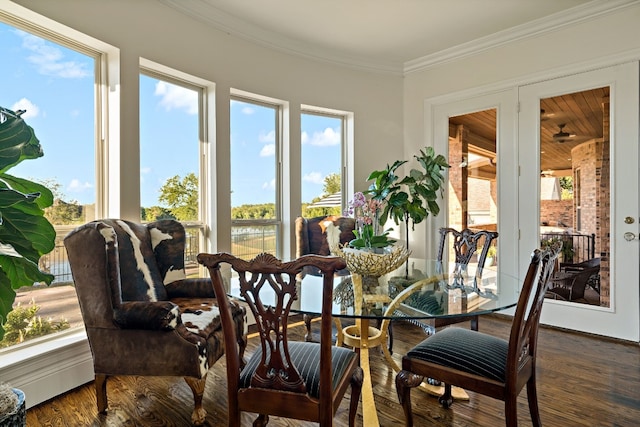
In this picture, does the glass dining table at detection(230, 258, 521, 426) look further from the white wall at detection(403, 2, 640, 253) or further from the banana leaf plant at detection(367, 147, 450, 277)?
the white wall at detection(403, 2, 640, 253)

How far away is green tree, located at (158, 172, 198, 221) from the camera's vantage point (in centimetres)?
308

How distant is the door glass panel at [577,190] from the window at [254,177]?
261cm

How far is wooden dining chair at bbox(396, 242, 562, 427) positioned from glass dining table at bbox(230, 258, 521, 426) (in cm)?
15

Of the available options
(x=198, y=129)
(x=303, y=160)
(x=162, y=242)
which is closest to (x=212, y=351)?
(x=162, y=242)

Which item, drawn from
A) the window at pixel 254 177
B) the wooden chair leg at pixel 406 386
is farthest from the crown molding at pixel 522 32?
the wooden chair leg at pixel 406 386

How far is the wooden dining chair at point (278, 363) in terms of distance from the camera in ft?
4.19

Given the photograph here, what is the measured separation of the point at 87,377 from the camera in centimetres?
238

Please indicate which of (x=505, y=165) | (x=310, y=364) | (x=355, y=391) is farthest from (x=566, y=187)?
(x=310, y=364)

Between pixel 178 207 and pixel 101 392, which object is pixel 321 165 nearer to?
pixel 178 207

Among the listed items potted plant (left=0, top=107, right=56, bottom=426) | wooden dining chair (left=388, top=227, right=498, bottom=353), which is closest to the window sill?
potted plant (left=0, top=107, right=56, bottom=426)

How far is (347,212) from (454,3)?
7.04 ft

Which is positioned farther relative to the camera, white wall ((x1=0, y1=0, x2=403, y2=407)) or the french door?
the french door

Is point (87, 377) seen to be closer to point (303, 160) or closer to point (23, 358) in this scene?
point (23, 358)

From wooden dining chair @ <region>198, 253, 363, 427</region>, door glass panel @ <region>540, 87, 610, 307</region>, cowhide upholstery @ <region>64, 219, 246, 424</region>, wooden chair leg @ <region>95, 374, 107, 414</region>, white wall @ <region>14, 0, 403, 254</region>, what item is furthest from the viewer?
door glass panel @ <region>540, 87, 610, 307</region>
